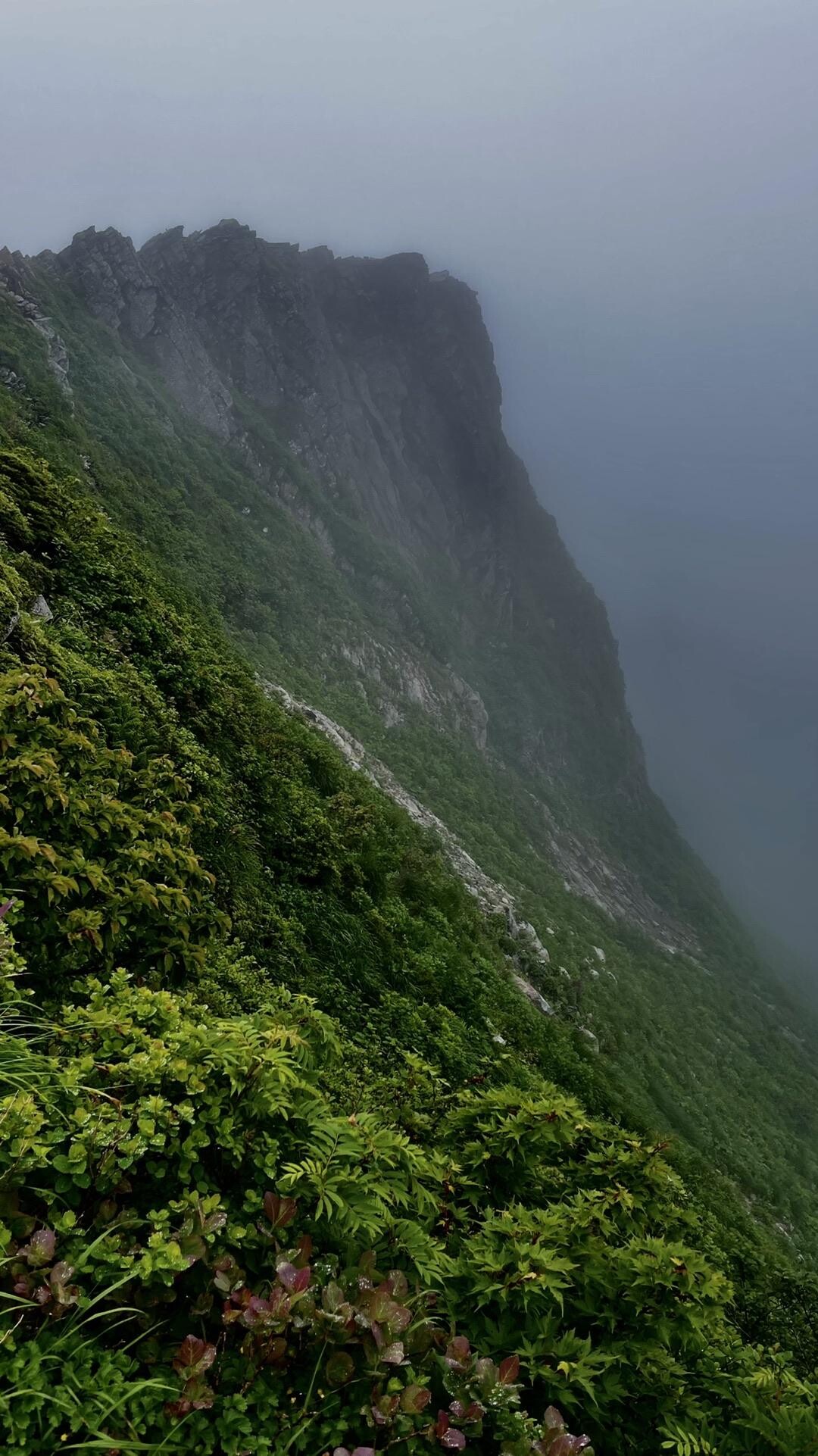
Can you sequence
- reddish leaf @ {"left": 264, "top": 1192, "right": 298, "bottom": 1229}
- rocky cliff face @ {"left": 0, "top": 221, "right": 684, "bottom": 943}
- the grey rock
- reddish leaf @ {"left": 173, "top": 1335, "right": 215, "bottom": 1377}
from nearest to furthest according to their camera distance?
reddish leaf @ {"left": 173, "top": 1335, "right": 215, "bottom": 1377} < reddish leaf @ {"left": 264, "top": 1192, "right": 298, "bottom": 1229} < the grey rock < rocky cliff face @ {"left": 0, "top": 221, "right": 684, "bottom": 943}

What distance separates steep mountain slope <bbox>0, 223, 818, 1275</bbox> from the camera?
2044 centimetres

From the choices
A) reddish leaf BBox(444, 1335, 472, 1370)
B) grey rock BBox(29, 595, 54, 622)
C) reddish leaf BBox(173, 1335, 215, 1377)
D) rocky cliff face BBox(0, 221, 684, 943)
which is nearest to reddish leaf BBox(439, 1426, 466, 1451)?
reddish leaf BBox(444, 1335, 472, 1370)

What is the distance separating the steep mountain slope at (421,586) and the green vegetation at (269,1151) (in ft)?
8.25

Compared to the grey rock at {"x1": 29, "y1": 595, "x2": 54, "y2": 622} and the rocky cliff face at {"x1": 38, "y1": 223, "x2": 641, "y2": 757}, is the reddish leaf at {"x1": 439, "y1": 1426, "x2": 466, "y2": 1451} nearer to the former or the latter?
the grey rock at {"x1": 29, "y1": 595, "x2": 54, "y2": 622}

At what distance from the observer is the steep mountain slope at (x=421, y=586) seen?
2044 centimetres

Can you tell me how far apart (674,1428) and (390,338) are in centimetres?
10922

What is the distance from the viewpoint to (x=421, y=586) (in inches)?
2618

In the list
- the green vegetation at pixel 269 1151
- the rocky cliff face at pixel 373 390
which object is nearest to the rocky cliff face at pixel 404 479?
the rocky cliff face at pixel 373 390

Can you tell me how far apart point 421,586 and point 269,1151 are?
218 ft

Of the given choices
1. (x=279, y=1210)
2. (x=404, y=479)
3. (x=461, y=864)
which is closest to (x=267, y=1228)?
(x=279, y=1210)

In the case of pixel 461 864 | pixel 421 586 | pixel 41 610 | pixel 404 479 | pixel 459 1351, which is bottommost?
pixel 461 864

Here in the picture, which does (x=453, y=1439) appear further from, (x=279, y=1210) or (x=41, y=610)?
(x=41, y=610)

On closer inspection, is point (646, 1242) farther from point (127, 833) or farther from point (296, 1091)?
point (127, 833)

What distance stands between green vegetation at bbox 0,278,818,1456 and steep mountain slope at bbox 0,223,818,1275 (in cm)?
252
